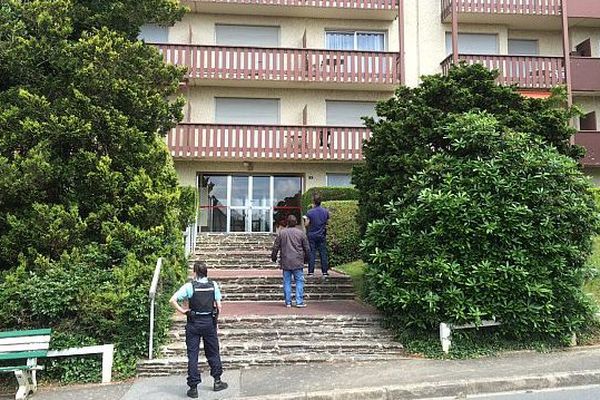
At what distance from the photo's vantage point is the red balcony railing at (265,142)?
16781mm

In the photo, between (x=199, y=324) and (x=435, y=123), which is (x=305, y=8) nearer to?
(x=435, y=123)

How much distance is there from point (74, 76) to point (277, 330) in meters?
5.19

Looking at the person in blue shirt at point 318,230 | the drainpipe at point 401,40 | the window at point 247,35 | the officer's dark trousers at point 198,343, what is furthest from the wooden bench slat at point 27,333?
the drainpipe at point 401,40

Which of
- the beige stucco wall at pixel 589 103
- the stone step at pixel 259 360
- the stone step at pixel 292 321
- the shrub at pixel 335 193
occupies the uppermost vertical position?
the beige stucco wall at pixel 589 103

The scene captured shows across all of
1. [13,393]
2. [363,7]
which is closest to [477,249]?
[13,393]

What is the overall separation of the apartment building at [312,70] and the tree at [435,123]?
24.9 feet

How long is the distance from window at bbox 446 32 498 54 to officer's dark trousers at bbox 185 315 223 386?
16363mm

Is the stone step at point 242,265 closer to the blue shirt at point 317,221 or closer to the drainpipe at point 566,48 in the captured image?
the blue shirt at point 317,221

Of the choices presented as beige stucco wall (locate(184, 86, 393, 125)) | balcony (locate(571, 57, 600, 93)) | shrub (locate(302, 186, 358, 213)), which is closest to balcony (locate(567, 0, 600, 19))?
balcony (locate(571, 57, 600, 93))

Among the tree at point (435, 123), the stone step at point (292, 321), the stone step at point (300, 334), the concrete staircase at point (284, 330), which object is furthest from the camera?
the tree at point (435, 123)

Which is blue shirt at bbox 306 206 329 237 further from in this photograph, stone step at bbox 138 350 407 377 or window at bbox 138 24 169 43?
window at bbox 138 24 169 43

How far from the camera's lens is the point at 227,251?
14.2 m

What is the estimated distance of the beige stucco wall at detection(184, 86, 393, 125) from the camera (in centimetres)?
1817

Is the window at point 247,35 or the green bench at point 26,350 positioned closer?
the green bench at point 26,350
